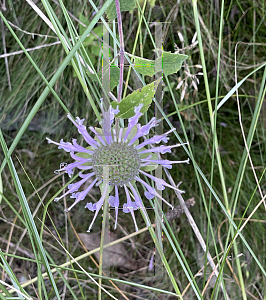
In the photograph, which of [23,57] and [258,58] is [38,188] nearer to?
[23,57]

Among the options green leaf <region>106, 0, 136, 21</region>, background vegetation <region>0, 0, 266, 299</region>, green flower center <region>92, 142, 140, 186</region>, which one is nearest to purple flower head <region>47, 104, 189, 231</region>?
green flower center <region>92, 142, 140, 186</region>

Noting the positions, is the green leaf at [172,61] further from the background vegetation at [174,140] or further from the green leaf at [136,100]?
the background vegetation at [174,140]

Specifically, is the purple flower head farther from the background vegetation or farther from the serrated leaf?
the background vegetation

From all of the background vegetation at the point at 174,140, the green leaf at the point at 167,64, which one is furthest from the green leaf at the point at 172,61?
the background vegetation at the point at 174,140

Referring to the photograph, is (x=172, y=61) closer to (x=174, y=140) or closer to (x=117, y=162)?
(x=117, y=162)

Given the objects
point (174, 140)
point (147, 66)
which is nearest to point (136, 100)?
point (147, 66)

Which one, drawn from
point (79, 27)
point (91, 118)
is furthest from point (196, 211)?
point (79, 27)
